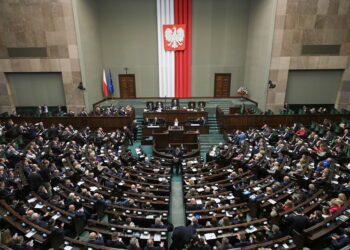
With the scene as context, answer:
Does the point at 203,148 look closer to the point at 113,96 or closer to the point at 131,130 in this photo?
the point at 131,130

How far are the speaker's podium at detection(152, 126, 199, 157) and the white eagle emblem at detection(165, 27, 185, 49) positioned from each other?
10047mm

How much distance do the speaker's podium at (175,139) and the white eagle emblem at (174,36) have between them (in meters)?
10.0

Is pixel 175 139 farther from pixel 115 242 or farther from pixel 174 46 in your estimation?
pixel 174 46

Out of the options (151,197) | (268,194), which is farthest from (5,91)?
(268,194)

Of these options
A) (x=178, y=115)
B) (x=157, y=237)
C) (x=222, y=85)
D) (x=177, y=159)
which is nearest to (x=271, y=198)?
(x=157, y=237)

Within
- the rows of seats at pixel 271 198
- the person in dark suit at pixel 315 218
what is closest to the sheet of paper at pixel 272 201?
the rows of seats at pixel 271 198

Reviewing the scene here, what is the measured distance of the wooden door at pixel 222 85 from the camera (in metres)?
21.4

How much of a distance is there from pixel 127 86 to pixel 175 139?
1017 cm

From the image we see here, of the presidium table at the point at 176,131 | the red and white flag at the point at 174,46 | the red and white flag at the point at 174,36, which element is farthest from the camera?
the red and white flag at the point at 174,36

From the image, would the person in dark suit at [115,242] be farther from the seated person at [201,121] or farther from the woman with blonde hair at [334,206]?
the seated person at [201,121]

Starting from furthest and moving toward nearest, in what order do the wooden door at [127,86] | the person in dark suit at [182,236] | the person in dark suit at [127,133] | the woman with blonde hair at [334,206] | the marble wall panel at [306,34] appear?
the wooden door at [127,86]
the marble wall panel at [306,34]
the person in dark suit at [127,133]
the woman with blonde hair at [334,206]
the person in dark suit at [182,236]

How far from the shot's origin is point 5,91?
18312mm

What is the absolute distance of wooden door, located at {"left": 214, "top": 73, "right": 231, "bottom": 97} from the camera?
2142 cm

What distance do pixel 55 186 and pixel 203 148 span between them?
7.98 m
